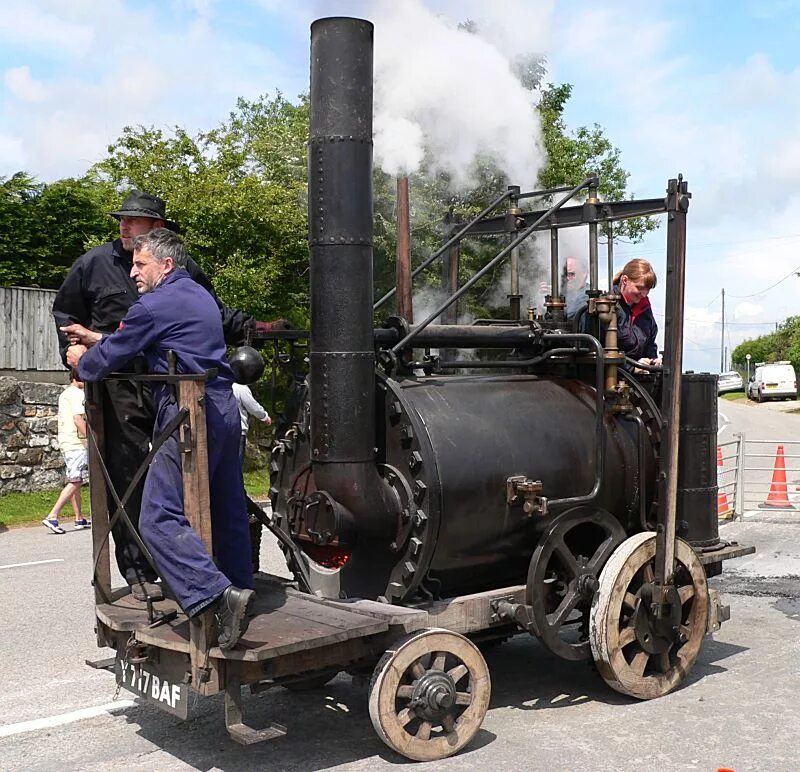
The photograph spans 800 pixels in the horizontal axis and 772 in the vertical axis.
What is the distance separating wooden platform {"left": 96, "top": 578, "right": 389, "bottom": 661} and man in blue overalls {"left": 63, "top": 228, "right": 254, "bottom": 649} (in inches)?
4.2

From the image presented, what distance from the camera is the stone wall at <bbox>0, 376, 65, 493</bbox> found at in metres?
13.2

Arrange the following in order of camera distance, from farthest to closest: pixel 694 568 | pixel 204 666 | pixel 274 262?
pixel 274 262
pixel 694 568
pixel 204 666

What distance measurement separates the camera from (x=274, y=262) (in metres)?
16.3

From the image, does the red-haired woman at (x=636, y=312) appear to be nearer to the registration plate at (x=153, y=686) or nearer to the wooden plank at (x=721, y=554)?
the wooden plank at (x=721, y=554)

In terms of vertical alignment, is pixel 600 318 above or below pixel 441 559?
above

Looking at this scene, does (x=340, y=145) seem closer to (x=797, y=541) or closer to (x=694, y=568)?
(x=694, y=568)

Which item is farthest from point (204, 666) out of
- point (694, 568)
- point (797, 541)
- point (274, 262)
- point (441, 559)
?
point (274, 262)

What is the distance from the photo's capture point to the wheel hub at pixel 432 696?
4.34 meters

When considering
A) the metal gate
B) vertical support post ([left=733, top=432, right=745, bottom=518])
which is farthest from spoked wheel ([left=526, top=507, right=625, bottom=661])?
vertical support post ([left=733, top=432, right=745, bottom=518])

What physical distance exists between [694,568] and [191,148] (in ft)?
48.6

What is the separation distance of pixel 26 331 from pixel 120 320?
10.3 m

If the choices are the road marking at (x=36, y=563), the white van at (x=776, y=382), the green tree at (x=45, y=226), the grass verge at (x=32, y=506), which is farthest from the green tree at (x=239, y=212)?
the white van at (x=776, y=382)

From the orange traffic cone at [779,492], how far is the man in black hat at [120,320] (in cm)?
937

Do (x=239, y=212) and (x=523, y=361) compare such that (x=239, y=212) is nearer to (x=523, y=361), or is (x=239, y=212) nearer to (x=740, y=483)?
(x=740, y=483)
